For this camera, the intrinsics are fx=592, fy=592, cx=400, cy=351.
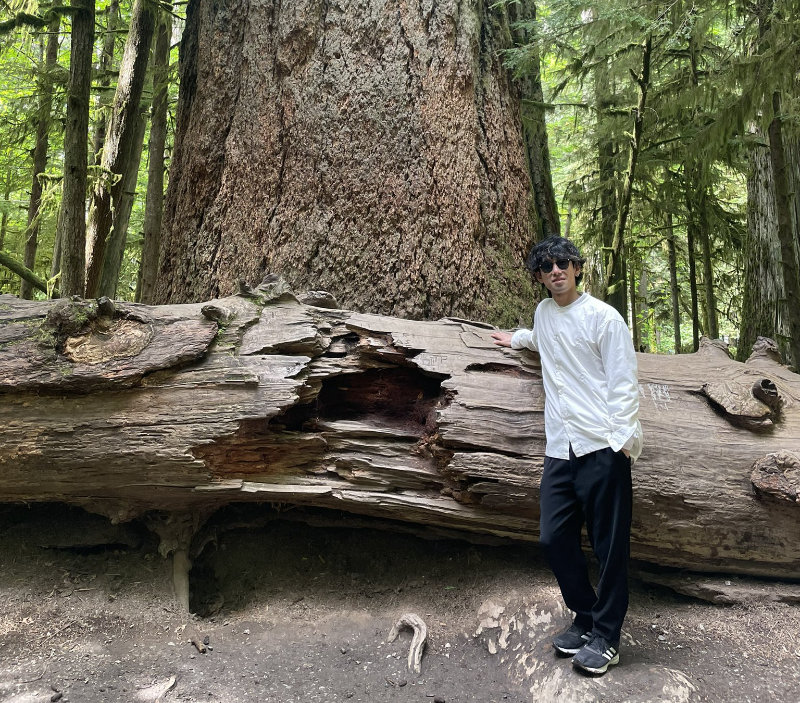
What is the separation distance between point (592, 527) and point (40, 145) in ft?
40.1

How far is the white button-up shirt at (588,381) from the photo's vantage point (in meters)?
3.04

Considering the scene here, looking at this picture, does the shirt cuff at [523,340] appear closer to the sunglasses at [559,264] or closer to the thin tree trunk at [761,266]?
the sunglasses at [559,264]

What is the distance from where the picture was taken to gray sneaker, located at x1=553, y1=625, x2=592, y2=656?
10.4ft

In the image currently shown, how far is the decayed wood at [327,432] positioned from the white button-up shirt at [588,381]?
44cm

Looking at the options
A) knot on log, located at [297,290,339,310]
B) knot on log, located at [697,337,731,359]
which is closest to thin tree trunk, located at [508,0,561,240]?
knot on log, located at [697,337,731,359]

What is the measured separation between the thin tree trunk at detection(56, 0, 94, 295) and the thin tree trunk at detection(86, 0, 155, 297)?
85cm

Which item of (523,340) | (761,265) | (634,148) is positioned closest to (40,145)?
(634,148)

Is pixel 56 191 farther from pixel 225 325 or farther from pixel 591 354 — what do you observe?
pixel 591 354

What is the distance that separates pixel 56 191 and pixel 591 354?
7.68 metres

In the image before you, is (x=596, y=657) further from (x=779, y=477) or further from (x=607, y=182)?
(x=607, y=182)

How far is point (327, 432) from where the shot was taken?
381cm

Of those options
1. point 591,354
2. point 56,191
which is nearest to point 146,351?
point 591,354

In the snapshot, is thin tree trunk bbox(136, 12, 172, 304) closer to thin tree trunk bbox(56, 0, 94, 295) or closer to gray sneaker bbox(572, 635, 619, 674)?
thin tree trunk bbox(56, 0, 94, 295)

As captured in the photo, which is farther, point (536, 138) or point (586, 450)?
point (536, 138)
